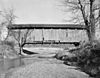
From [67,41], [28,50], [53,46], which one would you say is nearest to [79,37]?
[67,41]

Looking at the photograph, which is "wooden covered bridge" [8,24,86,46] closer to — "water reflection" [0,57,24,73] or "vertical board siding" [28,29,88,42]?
"vertical board siding" [28,29,88,42]

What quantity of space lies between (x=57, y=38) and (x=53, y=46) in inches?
81.4

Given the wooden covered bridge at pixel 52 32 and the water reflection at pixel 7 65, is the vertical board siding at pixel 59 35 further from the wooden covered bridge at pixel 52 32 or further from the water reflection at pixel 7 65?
the water reflection at pixel 7 65

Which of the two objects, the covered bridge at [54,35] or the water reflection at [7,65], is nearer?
the water reflection at [7,65]

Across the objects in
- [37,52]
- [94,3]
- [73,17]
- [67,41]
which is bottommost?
[37,52]

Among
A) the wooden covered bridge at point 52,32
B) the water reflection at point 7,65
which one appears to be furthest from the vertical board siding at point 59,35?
the water reflection at point 7,65

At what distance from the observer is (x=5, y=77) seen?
704 cm

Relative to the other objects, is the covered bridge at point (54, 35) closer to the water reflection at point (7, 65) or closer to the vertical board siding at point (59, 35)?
the vertical board siding at point (59, 35)

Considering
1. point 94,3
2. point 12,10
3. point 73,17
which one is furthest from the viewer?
point 12,10

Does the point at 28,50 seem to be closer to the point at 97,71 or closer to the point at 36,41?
the point at 36,41

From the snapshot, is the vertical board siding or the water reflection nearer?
the water reflection

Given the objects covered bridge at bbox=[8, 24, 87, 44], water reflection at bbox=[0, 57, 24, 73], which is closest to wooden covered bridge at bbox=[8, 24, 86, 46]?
covered bridge at bbox=[8, 24, 87, 44]

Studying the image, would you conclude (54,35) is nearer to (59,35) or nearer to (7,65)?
(59,35)

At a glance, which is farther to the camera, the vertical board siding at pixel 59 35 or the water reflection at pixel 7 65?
the vertical board siding at pixel 59 35
